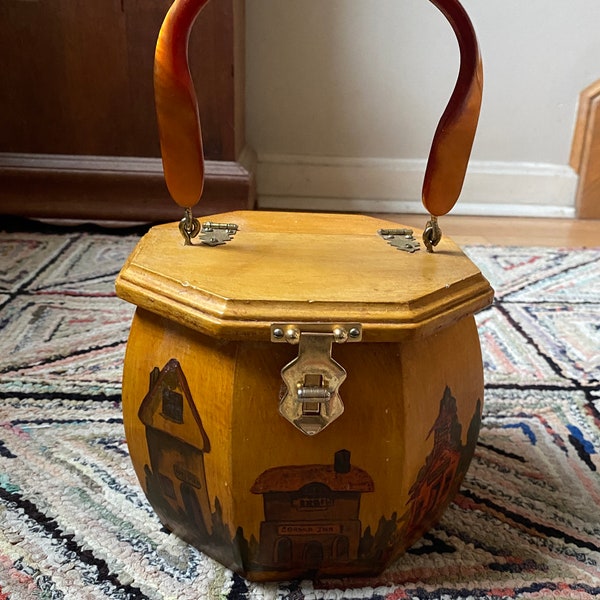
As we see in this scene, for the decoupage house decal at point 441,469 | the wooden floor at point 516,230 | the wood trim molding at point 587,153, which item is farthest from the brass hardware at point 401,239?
the wood trim molding at point 587,153

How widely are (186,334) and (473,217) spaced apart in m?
1.38

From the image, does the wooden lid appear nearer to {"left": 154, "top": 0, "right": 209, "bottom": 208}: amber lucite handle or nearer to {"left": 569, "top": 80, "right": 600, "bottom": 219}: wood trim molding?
{"left": 154, "top": 0, "right": 209, "bottom": 208}: amber lucite handle

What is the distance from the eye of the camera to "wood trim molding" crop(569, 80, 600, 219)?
1739 millimetres

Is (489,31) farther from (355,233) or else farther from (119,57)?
(355,233)

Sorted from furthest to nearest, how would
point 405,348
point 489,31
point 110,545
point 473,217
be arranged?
point 473,217
point 489,31
point 110,545
point 405,348

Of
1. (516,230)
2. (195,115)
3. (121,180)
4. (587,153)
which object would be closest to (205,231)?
(195,115)

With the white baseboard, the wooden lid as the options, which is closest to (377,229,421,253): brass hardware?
the wooden lid

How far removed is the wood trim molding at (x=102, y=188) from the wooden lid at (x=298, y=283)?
86cm

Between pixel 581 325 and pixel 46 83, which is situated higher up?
pixel 46 83

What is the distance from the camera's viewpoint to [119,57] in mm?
1491

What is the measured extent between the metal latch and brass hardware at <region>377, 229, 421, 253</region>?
20 centimetres

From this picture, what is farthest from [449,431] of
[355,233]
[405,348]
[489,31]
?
[489,31]

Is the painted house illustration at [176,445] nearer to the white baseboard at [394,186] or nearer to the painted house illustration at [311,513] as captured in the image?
the painted house illustration at [311,513]

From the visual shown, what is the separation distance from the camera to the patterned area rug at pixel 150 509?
61 cm
